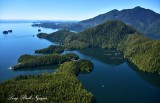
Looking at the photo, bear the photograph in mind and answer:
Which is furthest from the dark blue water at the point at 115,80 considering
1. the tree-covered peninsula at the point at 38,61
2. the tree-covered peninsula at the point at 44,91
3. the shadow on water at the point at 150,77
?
the tree-covered peninsula at the point at 44,91

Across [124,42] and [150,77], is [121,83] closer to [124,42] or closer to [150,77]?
[150,77]

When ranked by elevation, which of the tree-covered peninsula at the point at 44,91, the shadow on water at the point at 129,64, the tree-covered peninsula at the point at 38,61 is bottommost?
the shadow on water at the point at 129,64

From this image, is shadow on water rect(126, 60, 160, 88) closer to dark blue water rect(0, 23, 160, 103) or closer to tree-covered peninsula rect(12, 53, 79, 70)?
dark blue water rect(0, 23, 160, 103)

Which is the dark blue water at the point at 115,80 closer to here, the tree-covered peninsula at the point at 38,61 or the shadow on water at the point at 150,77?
the shadow on water at the point at 150,77

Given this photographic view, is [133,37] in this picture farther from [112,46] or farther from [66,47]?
[66,47]

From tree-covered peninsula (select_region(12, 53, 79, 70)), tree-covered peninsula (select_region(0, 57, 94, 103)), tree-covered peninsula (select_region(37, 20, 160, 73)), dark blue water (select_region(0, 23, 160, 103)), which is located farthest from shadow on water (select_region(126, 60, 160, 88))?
tree-covered peninsula (select_region(12, 53, 79, 70))

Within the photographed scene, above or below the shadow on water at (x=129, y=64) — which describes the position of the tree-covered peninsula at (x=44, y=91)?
above

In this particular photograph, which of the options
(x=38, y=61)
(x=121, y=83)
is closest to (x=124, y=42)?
(x=38, y=61)
